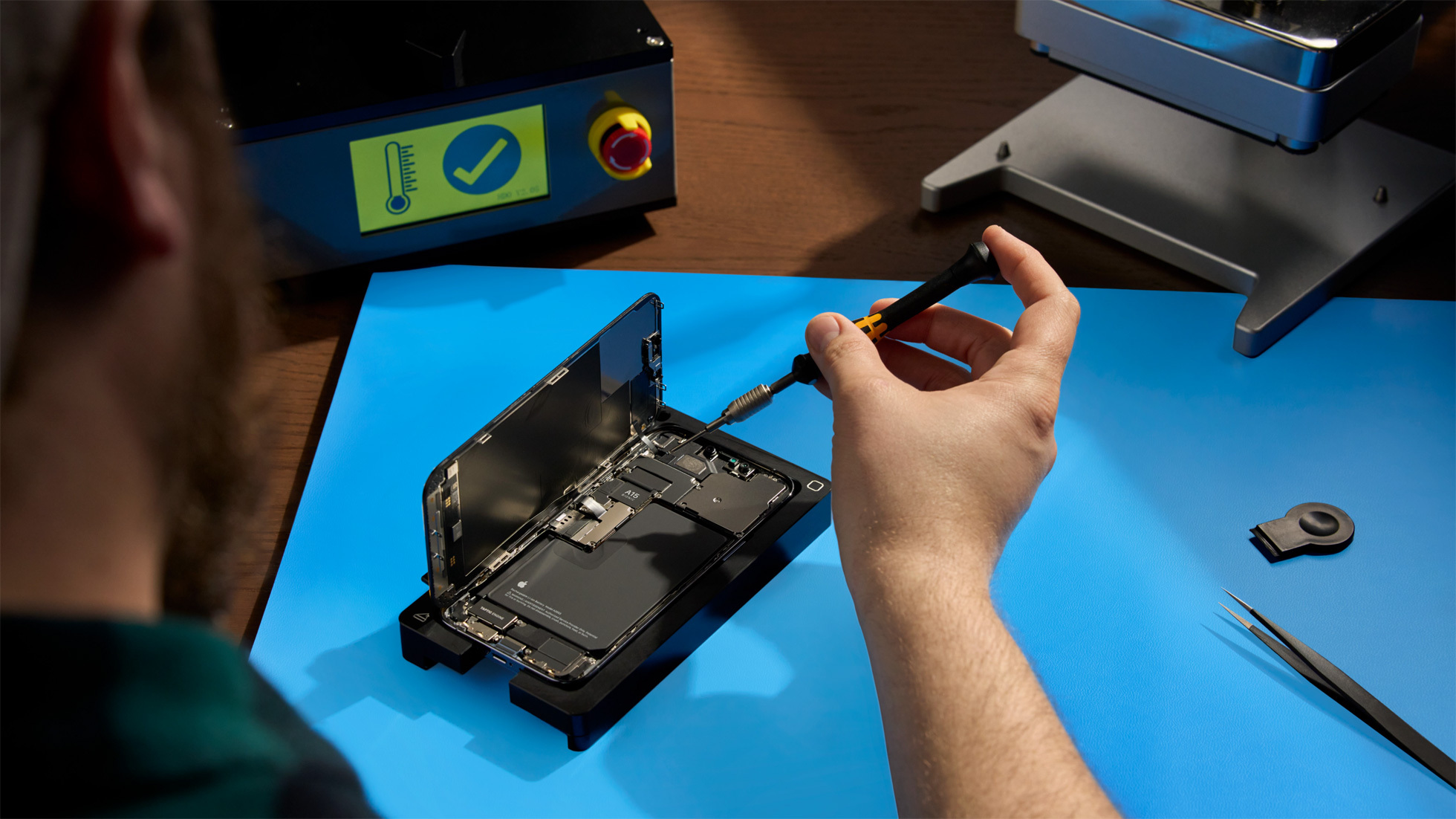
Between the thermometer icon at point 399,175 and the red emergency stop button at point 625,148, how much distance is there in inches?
6.7

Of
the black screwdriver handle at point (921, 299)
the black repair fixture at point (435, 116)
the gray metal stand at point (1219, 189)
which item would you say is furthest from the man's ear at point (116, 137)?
the gray metal stand at point (1219, 189)

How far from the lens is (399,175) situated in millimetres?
1004

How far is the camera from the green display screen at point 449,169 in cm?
98

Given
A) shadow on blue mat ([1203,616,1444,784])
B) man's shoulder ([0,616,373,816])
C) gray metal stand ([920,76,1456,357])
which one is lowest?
shadow on blue mat ([1203,616,1444,784])

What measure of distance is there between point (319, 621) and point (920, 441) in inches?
17.1

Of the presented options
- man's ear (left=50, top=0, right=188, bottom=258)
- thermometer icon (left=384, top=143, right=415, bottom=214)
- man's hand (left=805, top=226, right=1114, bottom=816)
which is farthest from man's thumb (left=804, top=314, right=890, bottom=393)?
man's ear (left=50, top=0, right=188, bottom=258)

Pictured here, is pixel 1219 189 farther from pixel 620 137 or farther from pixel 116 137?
pixel 116 137

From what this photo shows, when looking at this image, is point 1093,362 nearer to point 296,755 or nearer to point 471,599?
point 471,599

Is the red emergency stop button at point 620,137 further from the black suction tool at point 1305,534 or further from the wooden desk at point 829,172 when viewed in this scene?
the black suction tool at point 1305,534

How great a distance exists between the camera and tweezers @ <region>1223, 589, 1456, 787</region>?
2.37 feet

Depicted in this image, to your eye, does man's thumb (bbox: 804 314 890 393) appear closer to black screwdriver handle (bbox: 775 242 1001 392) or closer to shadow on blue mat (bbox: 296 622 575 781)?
black screwdriver handle (bbox: 775 242 1001 392)

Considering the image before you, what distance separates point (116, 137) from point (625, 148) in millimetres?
839

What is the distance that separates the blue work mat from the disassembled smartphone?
0.13ft

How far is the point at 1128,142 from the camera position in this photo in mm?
1215
